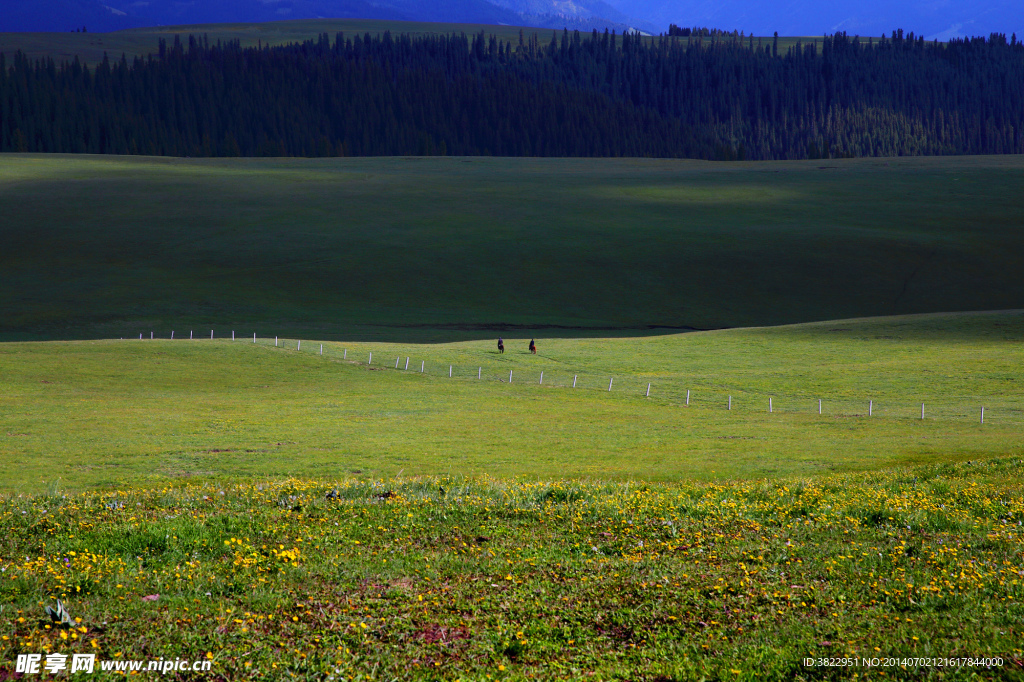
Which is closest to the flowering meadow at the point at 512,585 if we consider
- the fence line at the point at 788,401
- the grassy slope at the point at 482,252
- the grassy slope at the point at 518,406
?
the grassy slope at the point at 518,406

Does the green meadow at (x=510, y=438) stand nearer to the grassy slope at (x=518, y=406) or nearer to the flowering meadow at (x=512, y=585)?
the flowering meadow at (x=512, y=585)

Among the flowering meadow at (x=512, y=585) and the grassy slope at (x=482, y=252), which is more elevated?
the grassy slope at (x=482, y=252)

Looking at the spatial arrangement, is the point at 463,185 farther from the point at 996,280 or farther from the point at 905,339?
the point at 905,339

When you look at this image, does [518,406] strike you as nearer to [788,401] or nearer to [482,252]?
[788,401]

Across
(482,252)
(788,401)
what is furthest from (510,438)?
(482,252)

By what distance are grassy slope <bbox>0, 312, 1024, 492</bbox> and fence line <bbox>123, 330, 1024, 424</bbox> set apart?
221 mm

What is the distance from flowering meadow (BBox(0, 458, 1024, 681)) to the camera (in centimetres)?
879

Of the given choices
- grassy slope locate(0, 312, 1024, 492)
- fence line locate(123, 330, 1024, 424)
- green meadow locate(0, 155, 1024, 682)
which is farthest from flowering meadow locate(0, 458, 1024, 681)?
fence line locate(123, 330, 1024, 424)

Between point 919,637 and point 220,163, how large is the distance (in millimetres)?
160603

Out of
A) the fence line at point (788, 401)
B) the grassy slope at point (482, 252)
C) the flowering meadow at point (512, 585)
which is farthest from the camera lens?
the grassy slope at point (482, 252)

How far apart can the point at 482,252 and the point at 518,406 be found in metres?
53.4

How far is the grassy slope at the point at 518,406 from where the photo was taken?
88.3ft

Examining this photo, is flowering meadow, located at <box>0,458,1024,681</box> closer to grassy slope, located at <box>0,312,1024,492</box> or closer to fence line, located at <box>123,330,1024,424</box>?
grassy slope, located at <box>0,312,1024,492</box>

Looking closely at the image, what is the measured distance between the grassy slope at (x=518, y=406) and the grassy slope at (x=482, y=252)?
16957 millimetres
